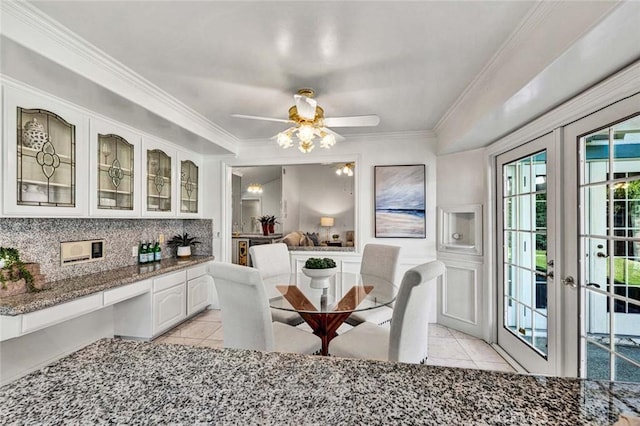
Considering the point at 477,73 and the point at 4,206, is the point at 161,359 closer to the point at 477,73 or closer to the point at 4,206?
the point at 4,206

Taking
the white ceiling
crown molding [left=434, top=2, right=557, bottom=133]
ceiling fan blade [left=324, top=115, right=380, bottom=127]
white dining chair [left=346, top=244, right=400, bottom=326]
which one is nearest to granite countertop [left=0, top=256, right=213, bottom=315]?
the white ceiling

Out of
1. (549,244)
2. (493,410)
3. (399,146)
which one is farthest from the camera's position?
(399,146)

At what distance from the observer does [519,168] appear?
2533 millimetres

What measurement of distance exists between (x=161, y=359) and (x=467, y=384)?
775mm

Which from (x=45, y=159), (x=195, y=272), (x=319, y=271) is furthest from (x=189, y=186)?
(x=319, y=271)

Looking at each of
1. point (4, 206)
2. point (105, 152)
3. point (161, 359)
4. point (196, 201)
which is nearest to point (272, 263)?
point (196, 201)

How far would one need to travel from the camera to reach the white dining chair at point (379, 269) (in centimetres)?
245

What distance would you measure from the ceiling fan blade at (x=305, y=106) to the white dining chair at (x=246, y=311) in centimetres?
114

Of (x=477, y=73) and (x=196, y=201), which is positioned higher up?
(x=477, y=73)

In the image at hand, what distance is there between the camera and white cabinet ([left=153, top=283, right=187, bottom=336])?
2863 mm

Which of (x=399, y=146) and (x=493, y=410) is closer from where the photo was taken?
(x=493, y=410)

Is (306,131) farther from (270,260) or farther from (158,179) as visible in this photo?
(158,179)

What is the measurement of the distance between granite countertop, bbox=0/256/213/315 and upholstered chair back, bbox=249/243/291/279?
952 millimetres

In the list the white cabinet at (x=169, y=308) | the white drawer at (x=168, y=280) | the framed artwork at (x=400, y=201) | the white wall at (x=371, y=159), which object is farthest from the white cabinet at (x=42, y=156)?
the framed artwork at (x=400, y=201)
